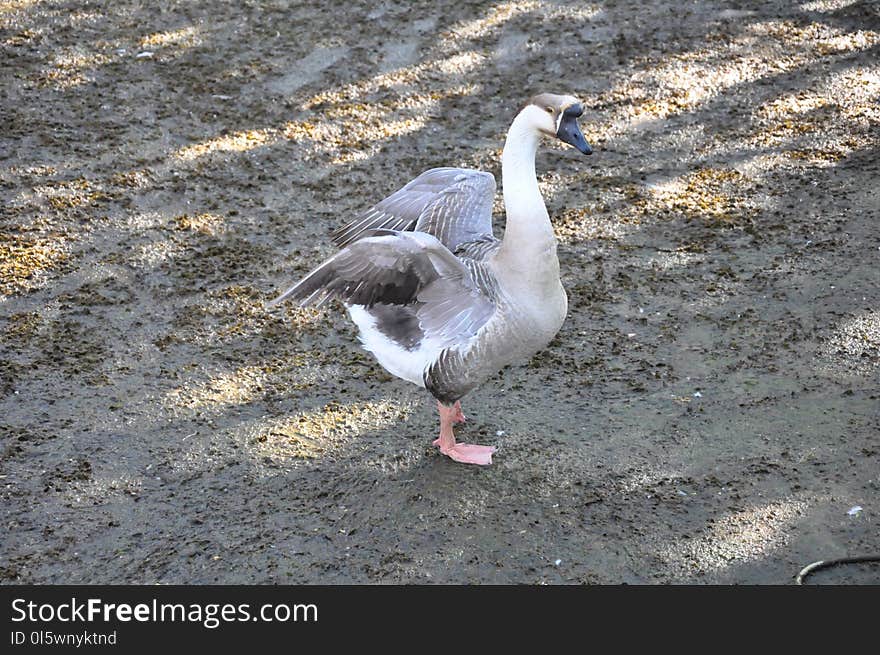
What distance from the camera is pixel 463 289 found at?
432cm

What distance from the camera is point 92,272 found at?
5902mm

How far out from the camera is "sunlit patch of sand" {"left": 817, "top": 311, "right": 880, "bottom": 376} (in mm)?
5227

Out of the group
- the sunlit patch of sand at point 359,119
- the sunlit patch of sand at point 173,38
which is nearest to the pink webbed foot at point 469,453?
the sunlit patch of sand at point 359,119

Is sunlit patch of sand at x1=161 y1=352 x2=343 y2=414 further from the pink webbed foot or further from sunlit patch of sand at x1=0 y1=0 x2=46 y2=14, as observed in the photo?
sunlit patch of sand at x1=0 y1=0 x2=46 y2=14

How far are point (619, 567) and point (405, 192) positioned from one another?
2064mm

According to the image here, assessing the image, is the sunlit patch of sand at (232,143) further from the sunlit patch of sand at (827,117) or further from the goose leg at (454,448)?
the sunlit patch of sand at (827,117)

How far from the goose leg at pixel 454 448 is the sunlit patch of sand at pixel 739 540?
94cm

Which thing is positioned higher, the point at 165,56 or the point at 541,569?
the point at 165,56

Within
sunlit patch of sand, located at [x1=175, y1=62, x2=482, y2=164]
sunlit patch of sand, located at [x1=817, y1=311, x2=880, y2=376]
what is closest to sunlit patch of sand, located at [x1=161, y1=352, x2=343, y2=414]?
sunlit patch of sand, located at [x1=175, y1=62, x2=482, y2=164]

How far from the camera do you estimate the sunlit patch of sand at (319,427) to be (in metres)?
4.80

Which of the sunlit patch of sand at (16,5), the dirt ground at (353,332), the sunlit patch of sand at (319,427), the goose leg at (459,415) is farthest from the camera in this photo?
the sunlit patch of sand at (16,5)

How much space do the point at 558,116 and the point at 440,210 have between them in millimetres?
963

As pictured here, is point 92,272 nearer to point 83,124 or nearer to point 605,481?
point 83,124

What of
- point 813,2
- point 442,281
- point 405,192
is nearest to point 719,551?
point 442,281
